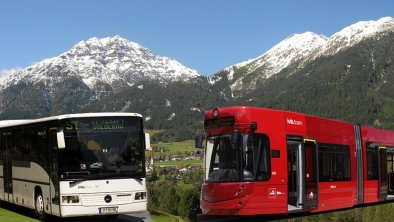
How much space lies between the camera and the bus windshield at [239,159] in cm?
1845

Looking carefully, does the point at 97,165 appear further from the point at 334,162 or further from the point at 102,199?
the point at 334,162

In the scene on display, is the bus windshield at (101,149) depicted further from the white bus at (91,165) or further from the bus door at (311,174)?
the bus door at (311,174)

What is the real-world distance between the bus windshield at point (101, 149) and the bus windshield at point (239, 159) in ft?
8.05

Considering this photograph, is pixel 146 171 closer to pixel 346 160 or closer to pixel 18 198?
pixel 18 198

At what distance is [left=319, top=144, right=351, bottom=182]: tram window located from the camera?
73.8 feet

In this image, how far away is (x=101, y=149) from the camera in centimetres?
1842

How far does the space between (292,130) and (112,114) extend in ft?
21.0

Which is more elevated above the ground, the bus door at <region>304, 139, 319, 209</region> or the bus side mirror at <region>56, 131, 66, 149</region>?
the bus side mirror at <region>56, 131, 66, 149</region>

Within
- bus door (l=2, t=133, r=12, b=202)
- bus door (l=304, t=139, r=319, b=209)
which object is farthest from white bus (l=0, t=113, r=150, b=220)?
bus door (l=304, t=139, r=319, b=209)

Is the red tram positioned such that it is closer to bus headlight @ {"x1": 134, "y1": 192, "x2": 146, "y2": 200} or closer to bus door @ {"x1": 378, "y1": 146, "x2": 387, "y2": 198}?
bus headlight @ {"x1": 134, "y1": 192, "x2": 146, "y2": 200}

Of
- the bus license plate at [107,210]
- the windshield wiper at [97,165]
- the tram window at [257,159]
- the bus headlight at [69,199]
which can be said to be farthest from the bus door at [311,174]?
the bus headlight at [69,199]

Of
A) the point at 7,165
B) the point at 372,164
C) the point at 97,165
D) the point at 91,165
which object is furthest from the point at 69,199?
the point at 372,164

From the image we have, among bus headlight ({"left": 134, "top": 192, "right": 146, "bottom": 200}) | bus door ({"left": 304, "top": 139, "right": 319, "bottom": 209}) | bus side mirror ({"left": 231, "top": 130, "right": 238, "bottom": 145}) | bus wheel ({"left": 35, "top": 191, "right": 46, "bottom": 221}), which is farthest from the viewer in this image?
bus door ({"left": 304, "top": 139, "right": 319, "bottom": 209})

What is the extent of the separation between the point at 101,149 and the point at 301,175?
23.3ft
